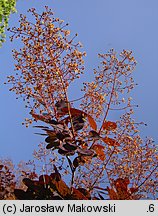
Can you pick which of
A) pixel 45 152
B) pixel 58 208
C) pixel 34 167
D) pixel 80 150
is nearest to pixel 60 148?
pixel 80 150

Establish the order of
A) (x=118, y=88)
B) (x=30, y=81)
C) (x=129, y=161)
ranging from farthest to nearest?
(x=129, y=161) < (x=118, y=88) < (x=30, y=81)

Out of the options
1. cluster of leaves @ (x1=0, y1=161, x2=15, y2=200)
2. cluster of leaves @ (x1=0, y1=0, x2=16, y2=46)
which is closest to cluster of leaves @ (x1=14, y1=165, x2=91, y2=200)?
cluster of leaves @ (x1=0, y1=161, x2=15, y2=200)

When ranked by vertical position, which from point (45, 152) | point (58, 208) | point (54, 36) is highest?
point (54, 36)

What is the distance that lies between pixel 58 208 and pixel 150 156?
27.6 inches

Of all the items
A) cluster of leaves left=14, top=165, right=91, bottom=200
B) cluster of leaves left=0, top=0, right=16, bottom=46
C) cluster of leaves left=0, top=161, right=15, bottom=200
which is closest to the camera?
cluster of leaves left=14, top=165, right=91, bottom=200

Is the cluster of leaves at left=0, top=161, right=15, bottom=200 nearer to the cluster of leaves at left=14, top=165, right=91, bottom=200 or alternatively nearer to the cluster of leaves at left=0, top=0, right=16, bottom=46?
the cluster of leaves at left=14, top=165, right=91, bottom=200

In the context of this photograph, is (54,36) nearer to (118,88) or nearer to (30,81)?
(30,81)

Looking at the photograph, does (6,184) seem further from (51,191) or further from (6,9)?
(6,9)

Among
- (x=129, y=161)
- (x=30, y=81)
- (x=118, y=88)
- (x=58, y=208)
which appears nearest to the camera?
(x=58, y=208)

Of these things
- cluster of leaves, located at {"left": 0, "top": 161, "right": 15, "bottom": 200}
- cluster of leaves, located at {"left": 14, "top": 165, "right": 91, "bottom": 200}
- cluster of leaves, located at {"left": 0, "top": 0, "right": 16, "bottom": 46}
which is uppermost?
cluster of leaves, located at {"left": 0, "top": 0, "right": 16, "bottom": 46}

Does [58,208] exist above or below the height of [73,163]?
below

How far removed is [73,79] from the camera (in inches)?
69.5

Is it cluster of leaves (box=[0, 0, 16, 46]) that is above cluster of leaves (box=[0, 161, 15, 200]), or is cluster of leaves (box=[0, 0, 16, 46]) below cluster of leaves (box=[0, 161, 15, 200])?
above

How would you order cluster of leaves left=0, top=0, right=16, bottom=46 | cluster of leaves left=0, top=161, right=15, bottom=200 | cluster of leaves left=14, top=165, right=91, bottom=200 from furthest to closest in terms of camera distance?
cluster of leaves left=0, top=0, right=16, bottom=46 < cluster of leaves left=0, top=161, right=15, bottom=200 < cluster of leaves left=14, top=165, right=91, bottom=200
